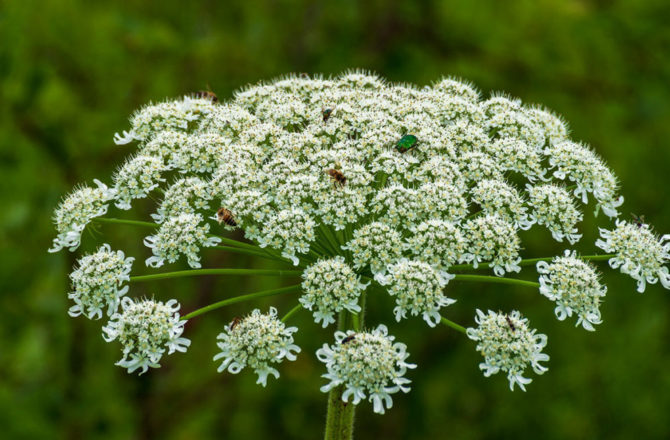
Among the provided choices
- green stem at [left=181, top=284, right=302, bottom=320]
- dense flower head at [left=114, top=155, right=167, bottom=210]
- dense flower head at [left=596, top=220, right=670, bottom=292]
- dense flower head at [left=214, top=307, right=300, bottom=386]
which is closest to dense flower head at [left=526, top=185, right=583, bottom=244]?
dense flower head at [left=596, top=220, right=670, bottom=292]

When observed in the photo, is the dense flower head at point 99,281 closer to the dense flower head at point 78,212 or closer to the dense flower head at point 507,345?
the dense flower head at point 78,212

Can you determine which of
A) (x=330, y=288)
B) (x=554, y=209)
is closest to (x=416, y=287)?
(x=330, y=288)

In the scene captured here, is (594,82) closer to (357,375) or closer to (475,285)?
(475,285)

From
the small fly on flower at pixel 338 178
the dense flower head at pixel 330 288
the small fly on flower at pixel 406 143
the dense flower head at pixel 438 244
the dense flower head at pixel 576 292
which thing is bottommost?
the dense flower head at pixel 330 288

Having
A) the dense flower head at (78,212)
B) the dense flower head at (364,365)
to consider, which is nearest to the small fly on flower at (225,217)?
the dense flower head at (78,212)

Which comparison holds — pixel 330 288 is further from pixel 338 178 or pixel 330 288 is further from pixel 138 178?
pixel 138 178
